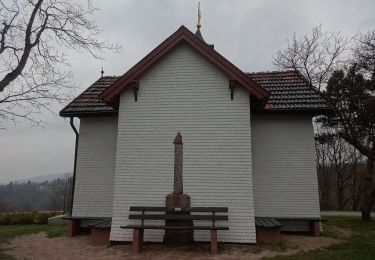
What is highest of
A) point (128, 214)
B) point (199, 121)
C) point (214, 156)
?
point (199, 121)

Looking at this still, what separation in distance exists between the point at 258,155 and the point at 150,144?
4.20m

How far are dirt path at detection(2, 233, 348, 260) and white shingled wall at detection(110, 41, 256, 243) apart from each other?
2.15 ft

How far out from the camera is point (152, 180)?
11203mm

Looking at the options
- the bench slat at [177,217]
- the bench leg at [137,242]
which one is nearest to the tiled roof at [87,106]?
the bench slat at [177,217]

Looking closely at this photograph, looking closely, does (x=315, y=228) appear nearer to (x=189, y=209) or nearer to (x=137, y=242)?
(x=189, y=209)

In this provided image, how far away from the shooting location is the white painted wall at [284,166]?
12.8 m

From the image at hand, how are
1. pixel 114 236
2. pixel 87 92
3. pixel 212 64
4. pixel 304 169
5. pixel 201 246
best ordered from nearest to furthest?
1. pixel 201 246
2. pixel 114 236
3. pixel 212 64
4. pixel 304 169
5. pixel 87 92

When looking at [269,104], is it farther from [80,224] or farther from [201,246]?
[80,224]

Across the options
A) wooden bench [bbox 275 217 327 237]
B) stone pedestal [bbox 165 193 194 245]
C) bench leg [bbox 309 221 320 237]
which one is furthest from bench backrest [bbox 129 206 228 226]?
bench leg [bbox 309 221 320 237]

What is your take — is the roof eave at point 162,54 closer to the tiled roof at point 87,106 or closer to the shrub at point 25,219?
the tiled roof at point 87,106

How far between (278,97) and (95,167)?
7.61 metres

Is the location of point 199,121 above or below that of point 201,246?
above

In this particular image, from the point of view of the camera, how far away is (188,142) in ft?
37.2

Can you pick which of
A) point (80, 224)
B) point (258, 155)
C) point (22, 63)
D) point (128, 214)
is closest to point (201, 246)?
point (128, 214)
